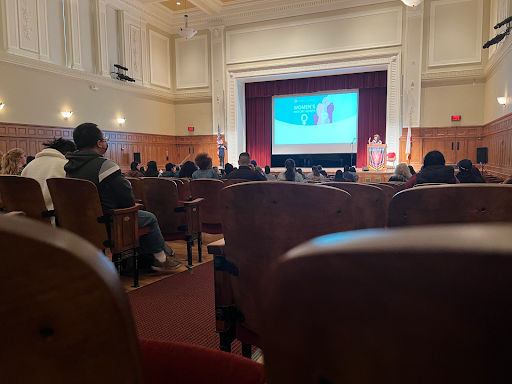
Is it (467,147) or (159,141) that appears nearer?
(467,147)

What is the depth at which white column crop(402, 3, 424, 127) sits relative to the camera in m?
10.8

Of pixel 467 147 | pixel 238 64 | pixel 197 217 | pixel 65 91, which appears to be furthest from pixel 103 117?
pixel 467 147

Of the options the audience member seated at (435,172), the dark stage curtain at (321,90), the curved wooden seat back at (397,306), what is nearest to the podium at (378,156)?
the dark stage curtain at (321,90)

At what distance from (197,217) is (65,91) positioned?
8.62m

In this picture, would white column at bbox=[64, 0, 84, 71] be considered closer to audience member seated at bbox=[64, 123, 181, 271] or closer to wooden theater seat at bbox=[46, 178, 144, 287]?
audience member seated at bbox=[64, 123, 181, 271]

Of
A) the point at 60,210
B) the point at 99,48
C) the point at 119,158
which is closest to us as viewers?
the point at 60,210

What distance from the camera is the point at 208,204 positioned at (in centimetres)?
381

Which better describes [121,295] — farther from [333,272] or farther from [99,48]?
[99,48]

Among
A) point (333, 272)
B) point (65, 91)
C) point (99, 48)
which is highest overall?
point (99, 48)

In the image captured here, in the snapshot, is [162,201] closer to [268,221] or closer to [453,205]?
[268,221]

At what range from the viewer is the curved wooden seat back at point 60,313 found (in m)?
0.36

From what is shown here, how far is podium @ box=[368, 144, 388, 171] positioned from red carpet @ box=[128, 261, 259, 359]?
9.17 metres

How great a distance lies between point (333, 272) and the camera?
0.32m

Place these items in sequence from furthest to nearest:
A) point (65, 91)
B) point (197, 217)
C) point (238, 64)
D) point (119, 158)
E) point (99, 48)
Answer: point (238, 64) → point (119, 158) → point (99, 48) → point (65, 91) → point (197, 217)
